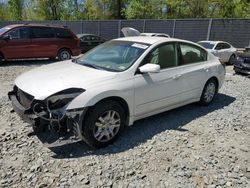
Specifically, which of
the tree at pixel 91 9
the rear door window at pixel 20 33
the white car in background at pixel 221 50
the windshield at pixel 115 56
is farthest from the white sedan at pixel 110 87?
the tree at pixel 91 9

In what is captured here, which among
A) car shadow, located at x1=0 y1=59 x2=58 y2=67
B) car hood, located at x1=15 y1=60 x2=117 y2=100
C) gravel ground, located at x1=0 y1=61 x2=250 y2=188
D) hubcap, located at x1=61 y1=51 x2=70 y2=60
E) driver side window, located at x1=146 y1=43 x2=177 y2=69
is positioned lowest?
car shadow, located at x1=0 y1=59 x2=58 y2=67

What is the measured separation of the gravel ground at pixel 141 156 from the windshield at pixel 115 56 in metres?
1.14

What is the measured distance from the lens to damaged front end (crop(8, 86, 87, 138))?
11.2ft

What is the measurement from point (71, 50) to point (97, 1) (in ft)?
85.9

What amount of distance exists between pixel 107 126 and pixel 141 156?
0.65m

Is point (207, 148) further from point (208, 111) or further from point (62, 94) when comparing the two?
point (62, 94)

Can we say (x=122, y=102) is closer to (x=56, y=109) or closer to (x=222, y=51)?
(x=56, y=109)

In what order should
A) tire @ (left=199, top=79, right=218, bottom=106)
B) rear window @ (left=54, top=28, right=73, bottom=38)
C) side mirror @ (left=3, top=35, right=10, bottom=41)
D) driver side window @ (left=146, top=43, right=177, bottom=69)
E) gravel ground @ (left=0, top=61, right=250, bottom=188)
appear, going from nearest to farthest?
gravel ground @ (left=0, top=61, right=250, bottom=188) → driver side window @ (left=146, top=43, right=177, bottom=69) → tire @ (left=199, top=79, right=218, bottom=106) → side mirror @ (left=3, top=35, right=10, bottom=41) → rear window @ (left=54, top=28, right=73, bottom=38)

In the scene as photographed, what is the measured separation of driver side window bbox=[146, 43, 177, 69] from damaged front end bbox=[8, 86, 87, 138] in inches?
58.1

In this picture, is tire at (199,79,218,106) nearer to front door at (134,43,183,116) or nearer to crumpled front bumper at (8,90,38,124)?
front door at (134,43,183,116)

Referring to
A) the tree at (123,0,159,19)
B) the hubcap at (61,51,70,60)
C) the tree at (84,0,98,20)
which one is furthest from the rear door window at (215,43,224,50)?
the tree at (84,0,98,20)

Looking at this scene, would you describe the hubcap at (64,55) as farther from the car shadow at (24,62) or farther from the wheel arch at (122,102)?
the wheel arch at (122,102)

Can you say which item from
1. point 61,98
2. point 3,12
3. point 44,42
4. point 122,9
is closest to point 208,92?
point 61,98

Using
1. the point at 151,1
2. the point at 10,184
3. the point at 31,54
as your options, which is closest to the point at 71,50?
the point at 31,54
